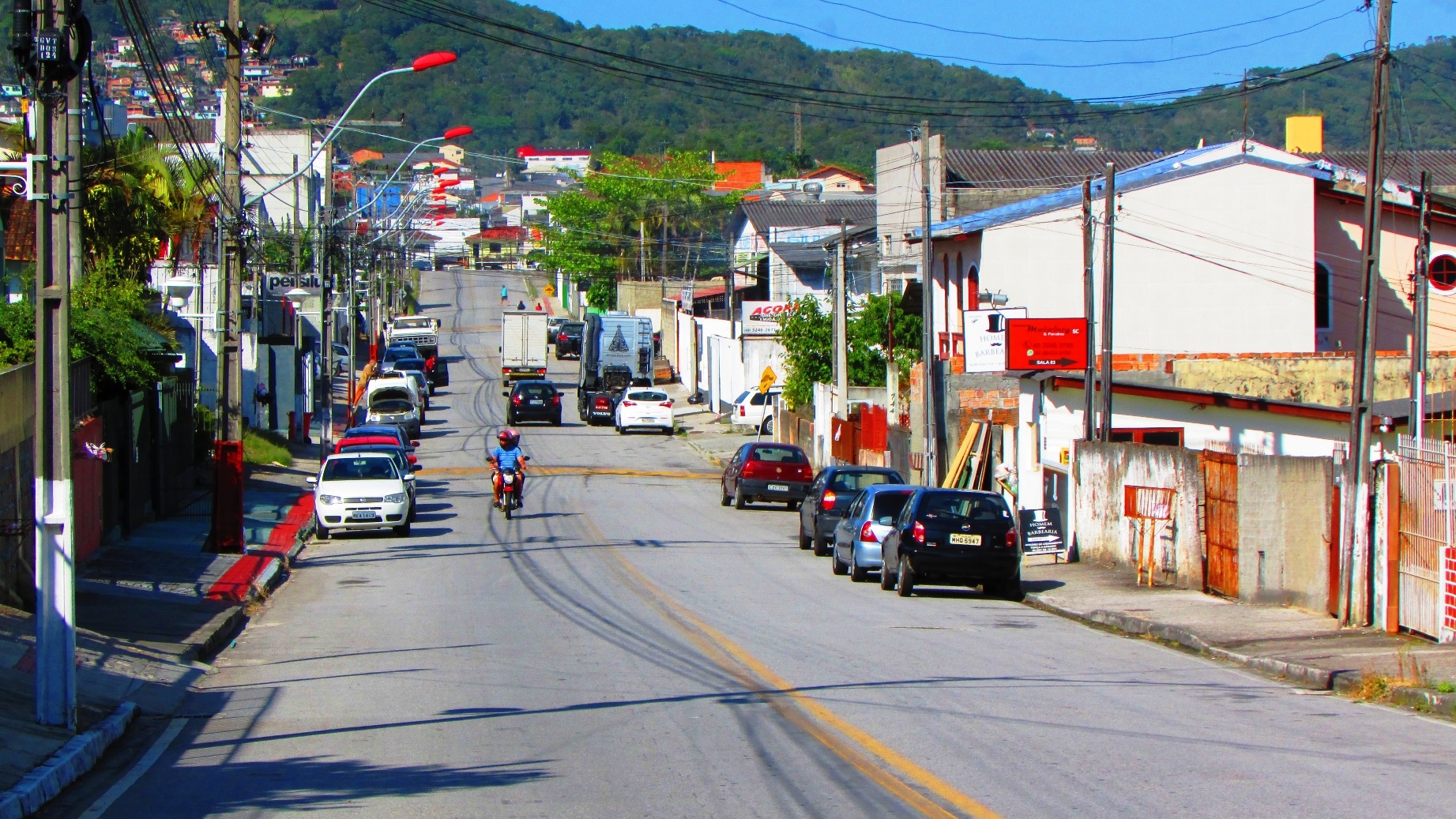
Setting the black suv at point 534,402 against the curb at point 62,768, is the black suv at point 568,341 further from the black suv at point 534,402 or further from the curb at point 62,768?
the curb at point 62,768

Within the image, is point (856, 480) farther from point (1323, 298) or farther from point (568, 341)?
point (568, 341)

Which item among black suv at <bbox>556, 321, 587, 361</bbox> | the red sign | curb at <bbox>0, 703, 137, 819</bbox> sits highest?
black suv at <bbox>556, 321, 587, 361</bbox>

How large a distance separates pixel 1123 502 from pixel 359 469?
14.0 m

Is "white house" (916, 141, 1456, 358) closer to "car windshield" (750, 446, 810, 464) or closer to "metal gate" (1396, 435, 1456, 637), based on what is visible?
"car windshield" (750, 446, 810, 464)

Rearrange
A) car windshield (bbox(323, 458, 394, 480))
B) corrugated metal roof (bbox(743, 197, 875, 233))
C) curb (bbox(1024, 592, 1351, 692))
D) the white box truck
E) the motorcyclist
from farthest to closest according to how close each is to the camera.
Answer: corrugated metal roof (bbox(743, 197, 875, 233))
the white box truck
the motorcyclist
car windshield (bbox(323, 458, 394, 480))
curb (bbox(1024, 592, 1351, 692))

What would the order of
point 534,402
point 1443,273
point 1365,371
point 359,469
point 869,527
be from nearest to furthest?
point 1365,371 < point 869,527 < point 359,469 < point 1443,273 < point 534,402

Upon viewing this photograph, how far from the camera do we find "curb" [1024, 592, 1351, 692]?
12320mm

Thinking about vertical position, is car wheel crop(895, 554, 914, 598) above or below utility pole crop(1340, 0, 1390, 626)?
below

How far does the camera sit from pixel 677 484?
39.8 meters

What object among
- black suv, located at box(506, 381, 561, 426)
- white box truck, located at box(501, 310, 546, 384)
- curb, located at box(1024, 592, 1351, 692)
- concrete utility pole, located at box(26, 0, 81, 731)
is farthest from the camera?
white box truck, located at box(501, 310, 546, 384)

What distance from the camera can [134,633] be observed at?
15.2 m

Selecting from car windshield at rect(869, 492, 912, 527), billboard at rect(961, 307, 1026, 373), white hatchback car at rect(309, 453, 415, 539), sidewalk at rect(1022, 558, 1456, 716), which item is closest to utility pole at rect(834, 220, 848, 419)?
billboard at rect(961, 307, 1026, 373)

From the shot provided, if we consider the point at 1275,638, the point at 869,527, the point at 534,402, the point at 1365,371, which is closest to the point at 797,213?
the point at 534,402

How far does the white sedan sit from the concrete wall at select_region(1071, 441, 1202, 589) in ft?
101
